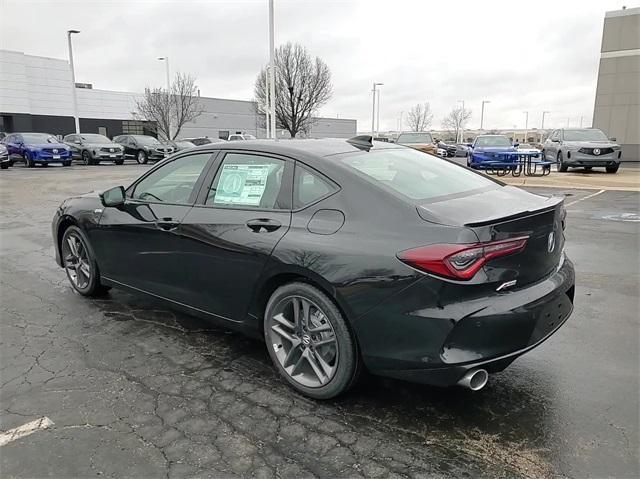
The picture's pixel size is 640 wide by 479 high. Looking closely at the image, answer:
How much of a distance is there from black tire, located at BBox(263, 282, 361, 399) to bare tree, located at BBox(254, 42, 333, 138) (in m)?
39.1

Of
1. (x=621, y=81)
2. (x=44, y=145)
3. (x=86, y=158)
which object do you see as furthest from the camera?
(x=86, y=158)

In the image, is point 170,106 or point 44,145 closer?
point 44,145

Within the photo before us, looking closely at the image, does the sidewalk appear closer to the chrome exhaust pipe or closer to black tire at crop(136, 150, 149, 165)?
the chrome exhaust pipe

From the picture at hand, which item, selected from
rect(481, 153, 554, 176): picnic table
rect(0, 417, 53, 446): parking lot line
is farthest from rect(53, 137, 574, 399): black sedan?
rect(481, 153, 554, 176): picnic table

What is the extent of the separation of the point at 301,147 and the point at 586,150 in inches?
711

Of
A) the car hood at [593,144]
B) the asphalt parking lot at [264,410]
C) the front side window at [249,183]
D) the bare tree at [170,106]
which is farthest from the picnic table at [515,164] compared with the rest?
the bare tree at [170,106]

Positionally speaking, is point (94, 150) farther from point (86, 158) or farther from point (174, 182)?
point (174, 182)

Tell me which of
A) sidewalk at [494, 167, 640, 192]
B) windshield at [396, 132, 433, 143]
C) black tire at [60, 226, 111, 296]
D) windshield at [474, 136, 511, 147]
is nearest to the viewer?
black tire at [60, 226, 111, 296]

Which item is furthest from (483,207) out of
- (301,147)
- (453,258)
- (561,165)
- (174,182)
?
(561,165)

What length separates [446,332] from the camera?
101 inches

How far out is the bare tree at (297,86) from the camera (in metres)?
41.4

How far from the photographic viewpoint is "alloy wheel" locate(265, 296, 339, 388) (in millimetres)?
3031

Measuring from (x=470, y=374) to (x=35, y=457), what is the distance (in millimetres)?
2262

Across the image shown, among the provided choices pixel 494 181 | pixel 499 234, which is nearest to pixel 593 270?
pixel 494 181
